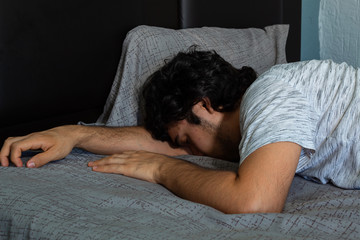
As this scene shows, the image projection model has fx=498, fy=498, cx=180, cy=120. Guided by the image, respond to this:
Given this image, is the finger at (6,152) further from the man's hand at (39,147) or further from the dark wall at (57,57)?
the dark wall at (57,57)

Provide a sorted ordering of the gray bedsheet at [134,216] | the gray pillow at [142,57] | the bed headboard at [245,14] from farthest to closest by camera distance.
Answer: the bed headboard at [245,14], the gray pillow at [142,57], the gray bedsheet at [134,216]

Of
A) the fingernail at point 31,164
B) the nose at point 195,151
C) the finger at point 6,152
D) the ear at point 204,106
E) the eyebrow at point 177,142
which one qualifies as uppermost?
the ear at point 204,106

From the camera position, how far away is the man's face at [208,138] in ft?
4.36

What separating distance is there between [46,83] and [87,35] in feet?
0.66

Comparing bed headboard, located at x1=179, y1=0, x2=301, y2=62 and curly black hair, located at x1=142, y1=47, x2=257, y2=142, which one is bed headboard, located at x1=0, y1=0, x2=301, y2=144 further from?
curly black hair, located at x1=142, y1=47, x2=257, y2=142

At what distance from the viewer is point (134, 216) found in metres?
0.92

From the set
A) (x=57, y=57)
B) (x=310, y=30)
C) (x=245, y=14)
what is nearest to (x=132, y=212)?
(x=57, y=57)

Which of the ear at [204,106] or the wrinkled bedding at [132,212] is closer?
the wrinkled bedding at [132,212]

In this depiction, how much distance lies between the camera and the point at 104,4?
1544 millimetres

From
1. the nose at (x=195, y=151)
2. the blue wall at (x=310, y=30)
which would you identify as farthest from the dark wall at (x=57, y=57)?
the blue wall at (x=310, y=30)

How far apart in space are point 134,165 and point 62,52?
0.44 metres

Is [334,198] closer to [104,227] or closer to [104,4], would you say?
[104,227]

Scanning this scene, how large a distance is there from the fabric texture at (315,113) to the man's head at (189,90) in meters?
0.18

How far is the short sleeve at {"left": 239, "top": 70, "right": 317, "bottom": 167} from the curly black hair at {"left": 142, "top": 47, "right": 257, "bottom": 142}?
0.19 m
